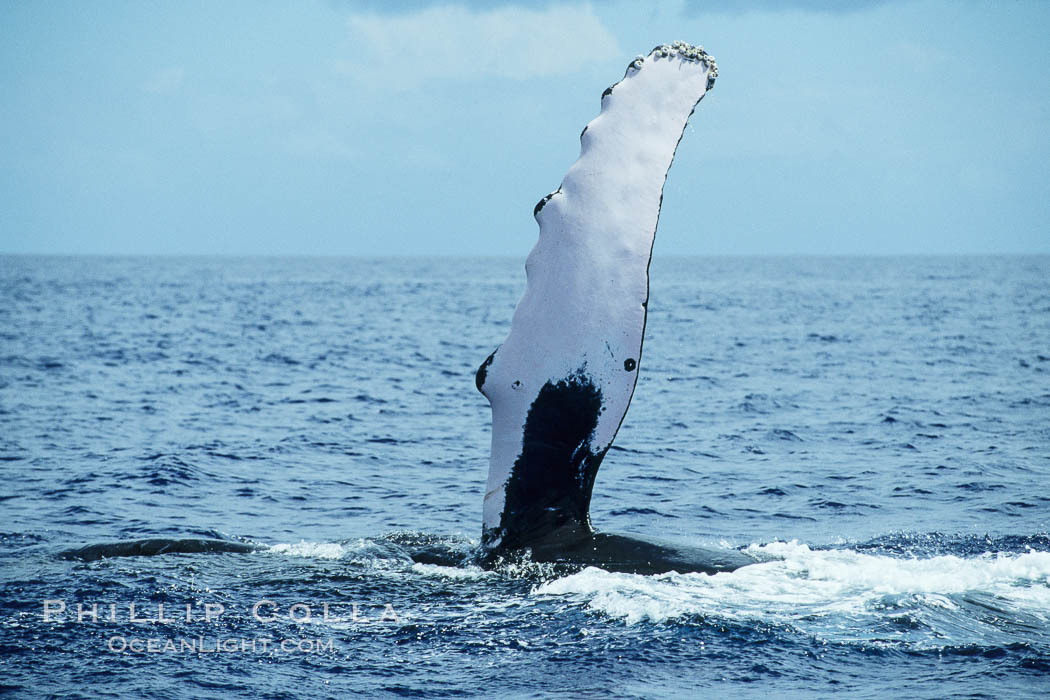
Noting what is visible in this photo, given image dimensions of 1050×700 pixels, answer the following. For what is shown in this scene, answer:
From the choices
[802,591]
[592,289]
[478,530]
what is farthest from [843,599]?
[478,530]

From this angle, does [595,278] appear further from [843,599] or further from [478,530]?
[478,530]

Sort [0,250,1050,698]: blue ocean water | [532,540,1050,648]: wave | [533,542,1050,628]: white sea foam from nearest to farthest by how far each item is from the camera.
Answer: [0,250,1050,698]: blue ocean water < [532,540,1050,648]: wave < [533,542,1050,628]: white sea foam

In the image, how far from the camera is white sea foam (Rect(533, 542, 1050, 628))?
638cm

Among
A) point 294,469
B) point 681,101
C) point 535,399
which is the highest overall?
point 681,101

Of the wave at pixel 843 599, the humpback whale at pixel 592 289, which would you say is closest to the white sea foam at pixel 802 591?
the wave at pixel 843 599

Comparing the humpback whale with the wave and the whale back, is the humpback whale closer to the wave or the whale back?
the whale back

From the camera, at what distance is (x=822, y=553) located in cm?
777

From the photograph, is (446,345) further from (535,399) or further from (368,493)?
(535,399)

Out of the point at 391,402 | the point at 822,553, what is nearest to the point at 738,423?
the point at 391,402

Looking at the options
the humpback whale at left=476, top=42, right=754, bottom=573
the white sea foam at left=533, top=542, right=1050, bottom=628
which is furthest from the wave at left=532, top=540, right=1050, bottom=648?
the humpback whale at left=476, top=42, right=754, bottom=573

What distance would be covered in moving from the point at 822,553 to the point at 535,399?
2.77m

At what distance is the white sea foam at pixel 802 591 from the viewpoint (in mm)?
6379

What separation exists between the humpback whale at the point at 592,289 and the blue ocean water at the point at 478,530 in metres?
0.95

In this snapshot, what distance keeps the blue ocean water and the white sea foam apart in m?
0.02
